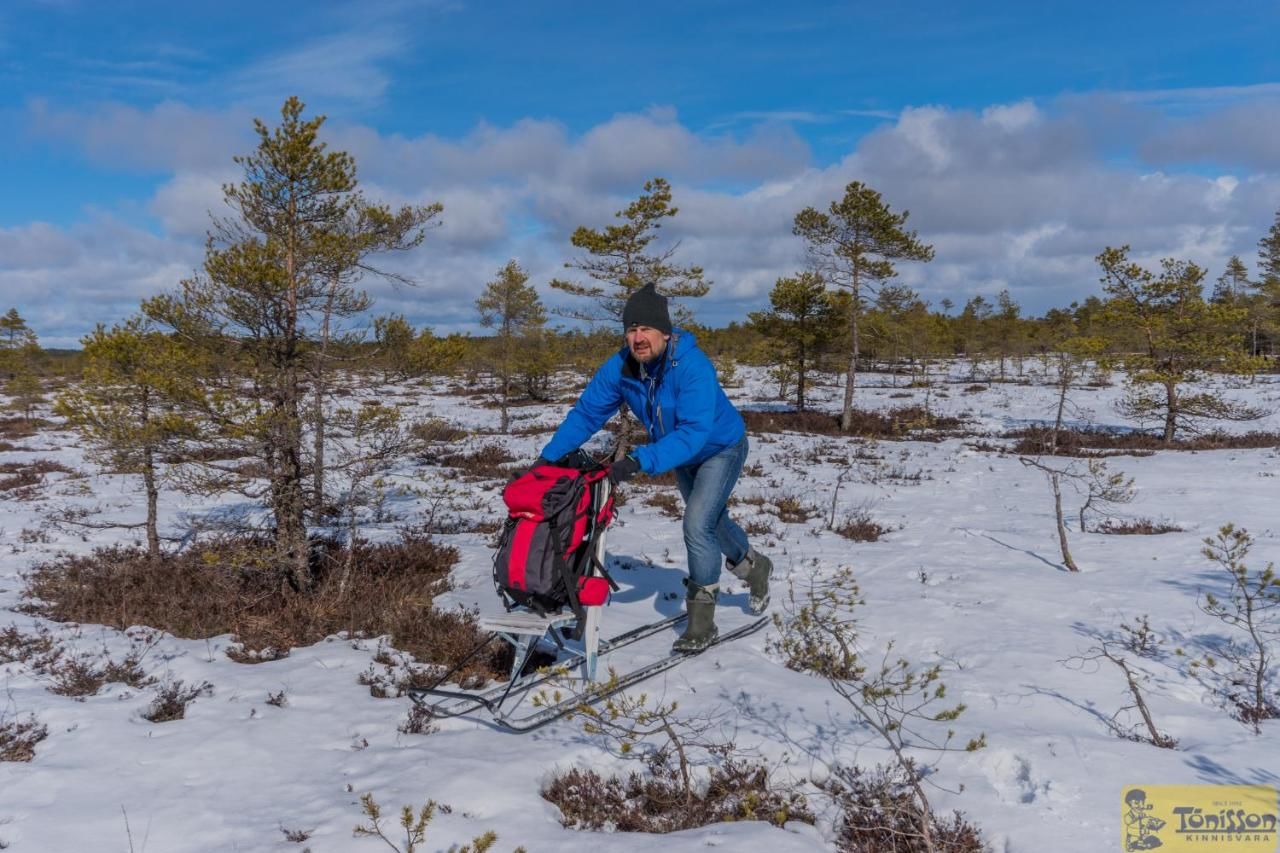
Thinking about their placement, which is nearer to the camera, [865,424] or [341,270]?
[341,270]

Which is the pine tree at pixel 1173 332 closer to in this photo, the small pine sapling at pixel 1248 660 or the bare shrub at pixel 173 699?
the small pine sapling at pixel 1248 660

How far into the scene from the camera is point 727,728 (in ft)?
12.5

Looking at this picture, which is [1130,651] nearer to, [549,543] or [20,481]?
[549,543]

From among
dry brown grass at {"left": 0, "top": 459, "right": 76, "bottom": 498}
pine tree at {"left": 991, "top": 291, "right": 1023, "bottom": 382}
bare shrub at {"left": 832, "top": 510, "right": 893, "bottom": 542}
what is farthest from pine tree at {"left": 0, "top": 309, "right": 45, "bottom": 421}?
pine tree at {"left": 991, "top": 291, "right": 1023, "bottom": 382}

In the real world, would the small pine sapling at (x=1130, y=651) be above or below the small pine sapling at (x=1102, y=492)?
below

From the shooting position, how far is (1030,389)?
40281mm

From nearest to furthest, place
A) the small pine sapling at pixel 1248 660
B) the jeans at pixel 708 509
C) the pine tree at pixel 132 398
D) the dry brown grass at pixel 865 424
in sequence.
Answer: the small pine sapling at pixel 1248 660 < the jeans at pixel 708 509 < the pine tree at pixel 132 398 < the dry brown grass at pixel 865 424

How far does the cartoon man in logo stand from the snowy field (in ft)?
0.21

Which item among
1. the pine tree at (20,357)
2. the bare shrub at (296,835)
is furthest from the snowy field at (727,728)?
the pine tree at (20,357)

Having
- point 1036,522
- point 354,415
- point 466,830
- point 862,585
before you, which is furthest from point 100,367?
point 1036,522

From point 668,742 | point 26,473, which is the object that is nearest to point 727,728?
point 668,742

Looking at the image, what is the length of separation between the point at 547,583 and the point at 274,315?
5063 mm

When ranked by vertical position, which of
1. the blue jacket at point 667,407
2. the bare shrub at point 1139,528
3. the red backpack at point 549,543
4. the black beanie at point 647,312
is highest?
the black beanie at point 647,312

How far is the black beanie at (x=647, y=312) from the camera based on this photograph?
4156 mm
